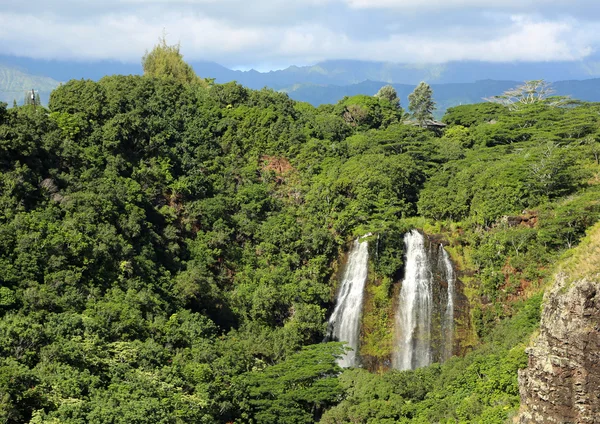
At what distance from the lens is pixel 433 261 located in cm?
3697

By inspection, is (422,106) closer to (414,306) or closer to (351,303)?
(351,303)

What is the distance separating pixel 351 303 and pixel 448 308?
5.52m

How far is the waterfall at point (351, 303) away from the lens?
3612cm

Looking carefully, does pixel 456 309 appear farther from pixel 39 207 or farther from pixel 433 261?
pixel 39 207

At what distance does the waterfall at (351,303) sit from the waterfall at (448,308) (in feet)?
14.7

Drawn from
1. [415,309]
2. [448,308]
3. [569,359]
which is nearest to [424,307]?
[415,309]

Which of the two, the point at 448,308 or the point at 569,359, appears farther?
the point at 448,308

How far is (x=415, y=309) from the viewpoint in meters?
35.8

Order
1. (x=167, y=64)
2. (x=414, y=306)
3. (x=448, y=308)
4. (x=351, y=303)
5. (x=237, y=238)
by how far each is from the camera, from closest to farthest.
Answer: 1. (x=448, y=308)
2. (x=414, y=306)
3. (x=351, y=303)
4. (x=237, y=238)
5. (x=167, y=64)

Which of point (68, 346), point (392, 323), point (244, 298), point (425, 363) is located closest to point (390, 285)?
point (392, 323)

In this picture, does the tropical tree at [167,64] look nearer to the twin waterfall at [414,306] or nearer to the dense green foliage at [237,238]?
the dense green foliage at [237,238]

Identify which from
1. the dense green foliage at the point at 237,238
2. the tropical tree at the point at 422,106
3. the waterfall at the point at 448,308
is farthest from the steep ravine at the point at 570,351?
the tropical tree at the point at 422,106

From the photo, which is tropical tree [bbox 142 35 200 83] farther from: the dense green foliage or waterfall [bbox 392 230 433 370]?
waterfall [bbox 392 230 433 370]

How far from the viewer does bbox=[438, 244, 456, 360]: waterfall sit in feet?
113
